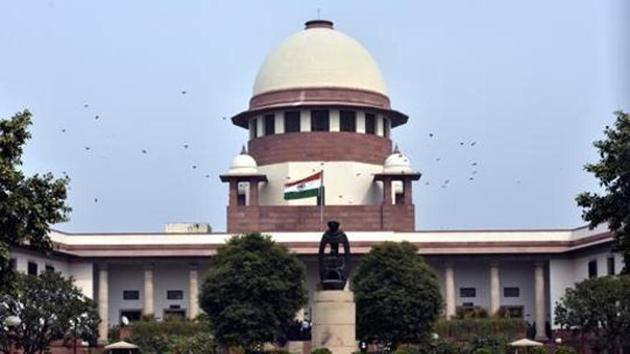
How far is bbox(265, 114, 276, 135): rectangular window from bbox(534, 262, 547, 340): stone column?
1567 centimetres

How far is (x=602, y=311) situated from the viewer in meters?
61.2

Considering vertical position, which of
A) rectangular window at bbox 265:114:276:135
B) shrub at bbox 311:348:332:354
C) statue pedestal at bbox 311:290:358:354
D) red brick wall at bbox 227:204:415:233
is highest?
rectangular window at bbox 265:114:276:135

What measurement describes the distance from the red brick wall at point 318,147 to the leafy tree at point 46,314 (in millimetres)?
21300

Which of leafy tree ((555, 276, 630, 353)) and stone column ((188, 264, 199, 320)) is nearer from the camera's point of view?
leafy tree ((555, 276, 630, 353))

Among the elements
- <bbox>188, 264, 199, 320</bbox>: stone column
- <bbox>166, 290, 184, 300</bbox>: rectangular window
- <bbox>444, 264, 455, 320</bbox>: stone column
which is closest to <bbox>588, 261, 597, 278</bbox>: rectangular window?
<bbox>444, 264, 455, 320</bbox>: stone column

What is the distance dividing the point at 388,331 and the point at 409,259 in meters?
4.03

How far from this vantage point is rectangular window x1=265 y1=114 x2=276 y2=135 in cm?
8150

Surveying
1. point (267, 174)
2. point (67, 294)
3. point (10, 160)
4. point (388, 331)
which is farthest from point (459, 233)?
point (10, 160)

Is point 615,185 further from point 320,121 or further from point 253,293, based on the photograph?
point 320,121

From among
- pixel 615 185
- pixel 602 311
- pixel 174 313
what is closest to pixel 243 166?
pixel 174 313

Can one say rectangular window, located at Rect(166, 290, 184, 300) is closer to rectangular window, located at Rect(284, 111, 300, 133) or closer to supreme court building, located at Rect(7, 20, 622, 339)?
supreme court building, located at Rect(7, 20, 622, 339)

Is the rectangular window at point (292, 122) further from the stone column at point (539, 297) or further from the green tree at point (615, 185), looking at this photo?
the green tree at point (615, 185)

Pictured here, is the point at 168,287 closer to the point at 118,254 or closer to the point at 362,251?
the point at 118,254

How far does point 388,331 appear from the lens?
61.6 meters
